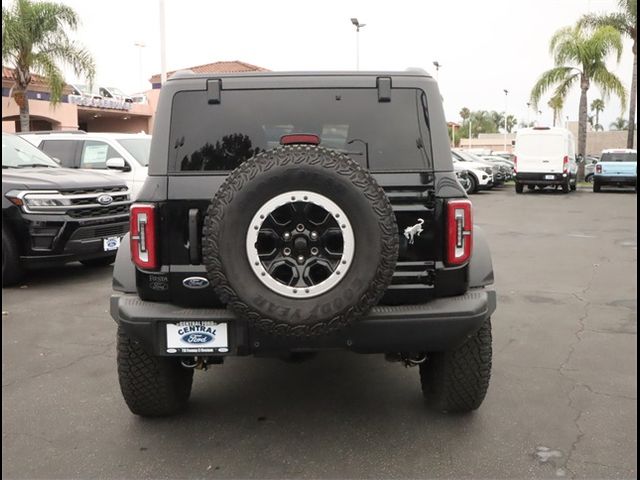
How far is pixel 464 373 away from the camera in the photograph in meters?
3.33

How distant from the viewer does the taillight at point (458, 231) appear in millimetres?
3072

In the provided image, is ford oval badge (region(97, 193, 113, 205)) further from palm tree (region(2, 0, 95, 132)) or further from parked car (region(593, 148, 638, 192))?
parked car (region(593, 148, 638, 192))

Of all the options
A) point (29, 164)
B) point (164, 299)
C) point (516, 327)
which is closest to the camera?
point (164, 299)

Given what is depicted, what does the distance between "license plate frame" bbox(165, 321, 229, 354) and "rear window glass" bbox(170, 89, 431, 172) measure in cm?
79

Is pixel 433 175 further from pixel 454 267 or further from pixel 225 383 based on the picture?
pixel 225 383

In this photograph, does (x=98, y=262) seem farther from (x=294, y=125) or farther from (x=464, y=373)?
(x=464, y=373)

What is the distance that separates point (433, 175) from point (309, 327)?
40.6 inches

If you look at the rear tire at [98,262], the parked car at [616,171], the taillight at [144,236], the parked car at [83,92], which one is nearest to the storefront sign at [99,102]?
the parked car at [83,92]

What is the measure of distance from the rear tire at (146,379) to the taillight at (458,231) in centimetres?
155

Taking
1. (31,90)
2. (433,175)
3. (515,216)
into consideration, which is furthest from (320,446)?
(31,90)

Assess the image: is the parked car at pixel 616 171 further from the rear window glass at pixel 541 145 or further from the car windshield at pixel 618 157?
the rear window glass at pixel 541 145

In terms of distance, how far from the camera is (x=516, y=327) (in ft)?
17.4

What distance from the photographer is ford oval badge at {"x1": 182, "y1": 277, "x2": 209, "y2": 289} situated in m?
3.03

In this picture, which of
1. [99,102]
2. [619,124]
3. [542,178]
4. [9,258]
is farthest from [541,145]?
[619,124]
